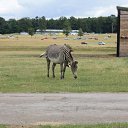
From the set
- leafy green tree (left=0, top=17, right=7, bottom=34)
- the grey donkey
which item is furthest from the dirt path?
leafy green tree (left=0, top=17, right=7, bottom=34)

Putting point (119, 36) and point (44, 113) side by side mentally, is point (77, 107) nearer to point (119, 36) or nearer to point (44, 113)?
point (44, 113)

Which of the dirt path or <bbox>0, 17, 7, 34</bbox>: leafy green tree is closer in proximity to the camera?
the dirt path

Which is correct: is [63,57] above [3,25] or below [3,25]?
above

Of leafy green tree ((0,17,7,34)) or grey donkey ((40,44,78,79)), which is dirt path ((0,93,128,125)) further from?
leafy green tree ((0,17,7,34))

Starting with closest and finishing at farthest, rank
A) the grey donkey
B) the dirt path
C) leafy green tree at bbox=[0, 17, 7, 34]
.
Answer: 1. the dirt path
2. the grey donkey
3. leafy green tree at bbox=[0, 17, 7, 34]

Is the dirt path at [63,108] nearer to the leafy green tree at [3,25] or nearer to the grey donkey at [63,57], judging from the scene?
the grey donkey at [63,57]

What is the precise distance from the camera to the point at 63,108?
1256 cm

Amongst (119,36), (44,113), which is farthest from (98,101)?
(119,36)

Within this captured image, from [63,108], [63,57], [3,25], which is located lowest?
[3,25]

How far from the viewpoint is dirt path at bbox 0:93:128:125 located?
35.7 ft

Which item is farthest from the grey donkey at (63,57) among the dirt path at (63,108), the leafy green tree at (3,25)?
the leafy green tree at (3,25)

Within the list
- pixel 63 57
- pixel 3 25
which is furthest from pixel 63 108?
pixel 3 25

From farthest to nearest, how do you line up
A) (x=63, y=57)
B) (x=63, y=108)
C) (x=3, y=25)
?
(x=3, y=25), (x=63, y=57), (x=63, y=108)

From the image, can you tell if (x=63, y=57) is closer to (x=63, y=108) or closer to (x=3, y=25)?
(x=63, y=108)
